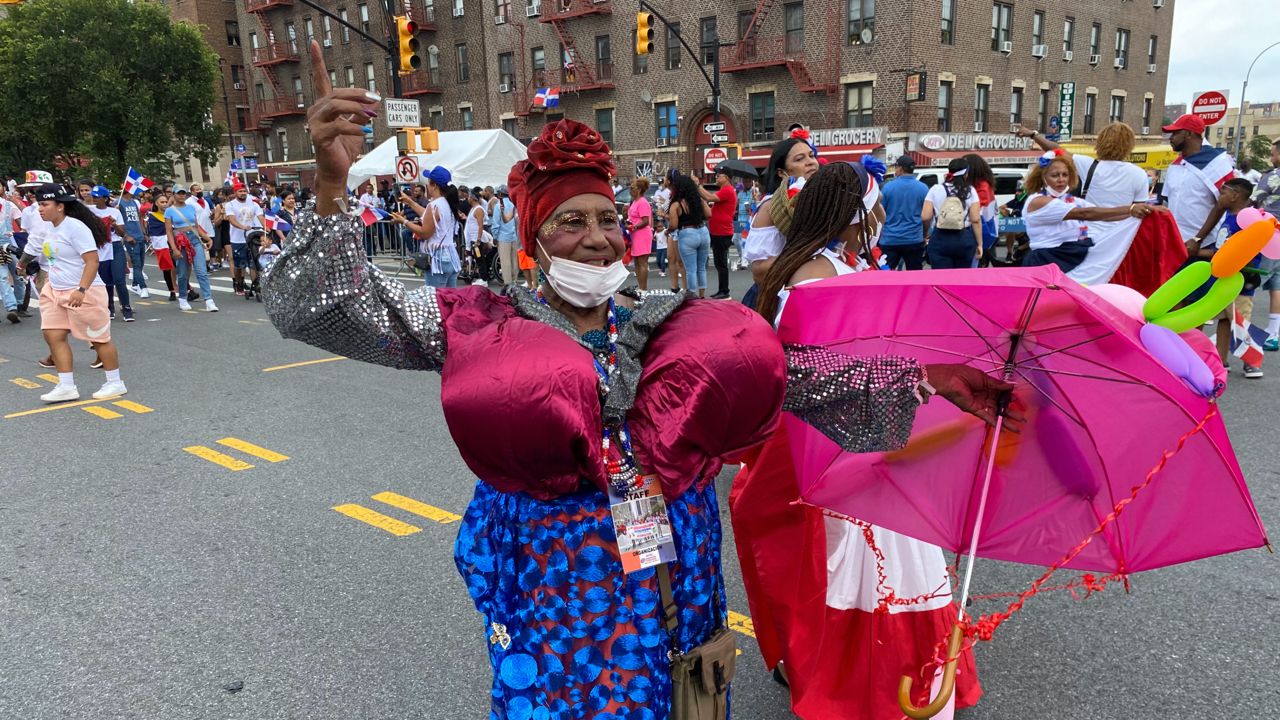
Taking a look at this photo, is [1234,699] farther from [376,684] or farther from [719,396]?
[376,684]

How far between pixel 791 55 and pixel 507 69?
45.2 ft

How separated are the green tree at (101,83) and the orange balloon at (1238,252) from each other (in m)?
41.4

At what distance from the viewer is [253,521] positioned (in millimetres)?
4414

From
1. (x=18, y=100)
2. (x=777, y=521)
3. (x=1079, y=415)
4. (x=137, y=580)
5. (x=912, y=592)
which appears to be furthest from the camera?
(x=18, y=100)

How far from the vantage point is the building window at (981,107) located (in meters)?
28.7

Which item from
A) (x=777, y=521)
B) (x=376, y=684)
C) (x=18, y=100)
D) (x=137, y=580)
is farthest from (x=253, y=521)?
(x=18, y=100)

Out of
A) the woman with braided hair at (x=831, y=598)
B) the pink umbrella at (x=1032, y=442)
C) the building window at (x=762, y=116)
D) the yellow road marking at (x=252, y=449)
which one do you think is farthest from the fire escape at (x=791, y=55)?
the pink umbrella at (x=1032, y=442)

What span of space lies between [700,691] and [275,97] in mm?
50353

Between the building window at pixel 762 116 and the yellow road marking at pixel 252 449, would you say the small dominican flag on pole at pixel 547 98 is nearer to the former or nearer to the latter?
the building window at pixel 762 116

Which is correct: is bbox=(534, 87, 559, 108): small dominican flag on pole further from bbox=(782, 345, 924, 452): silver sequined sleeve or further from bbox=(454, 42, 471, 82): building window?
bbox=(782, 345, 924, 452): silver sequined sleeve

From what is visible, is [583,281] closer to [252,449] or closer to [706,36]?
[252,449]

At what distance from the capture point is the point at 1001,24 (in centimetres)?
2883

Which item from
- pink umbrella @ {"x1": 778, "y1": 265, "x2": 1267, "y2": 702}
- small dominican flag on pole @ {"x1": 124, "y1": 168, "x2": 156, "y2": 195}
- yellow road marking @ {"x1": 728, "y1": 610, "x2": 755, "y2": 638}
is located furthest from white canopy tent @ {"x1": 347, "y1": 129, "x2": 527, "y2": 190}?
pink umbrella @ {"x1": 778, "y1": 265, "x2": 1267, "y2": 702}

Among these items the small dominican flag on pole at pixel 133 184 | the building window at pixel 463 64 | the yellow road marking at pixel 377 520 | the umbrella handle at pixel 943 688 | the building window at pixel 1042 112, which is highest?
the building window at pixel 463 64
